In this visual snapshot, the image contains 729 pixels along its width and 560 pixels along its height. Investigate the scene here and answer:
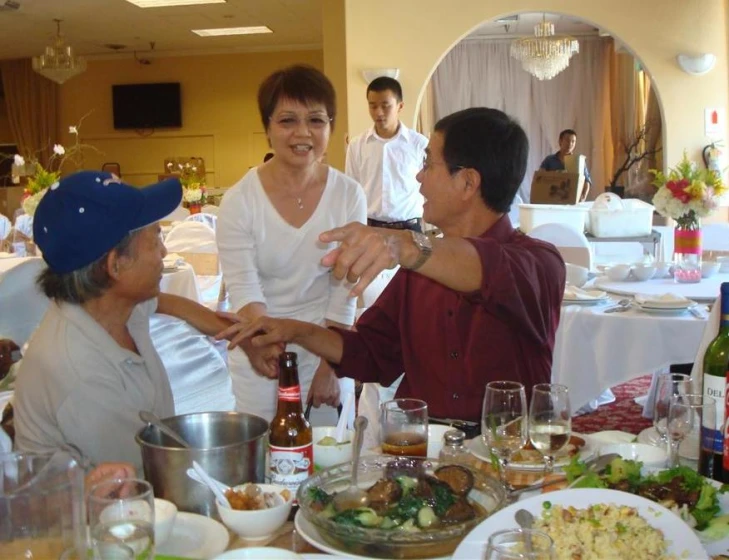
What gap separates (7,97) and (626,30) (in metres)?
10.9

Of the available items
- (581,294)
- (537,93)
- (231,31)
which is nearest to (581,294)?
(581,294)

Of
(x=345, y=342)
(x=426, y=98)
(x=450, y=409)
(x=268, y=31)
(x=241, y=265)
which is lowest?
(x=450, y=409)

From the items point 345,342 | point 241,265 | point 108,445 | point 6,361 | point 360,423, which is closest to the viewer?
point 360,423

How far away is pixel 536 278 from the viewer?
1.83m

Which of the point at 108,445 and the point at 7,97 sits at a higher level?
the point at 7,97

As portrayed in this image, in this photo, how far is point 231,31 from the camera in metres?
Answer: 12.2

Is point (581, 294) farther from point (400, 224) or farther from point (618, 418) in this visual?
point (400, 224)

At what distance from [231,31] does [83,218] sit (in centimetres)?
1133

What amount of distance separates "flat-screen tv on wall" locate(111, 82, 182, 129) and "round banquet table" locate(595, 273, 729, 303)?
1135 centimetres

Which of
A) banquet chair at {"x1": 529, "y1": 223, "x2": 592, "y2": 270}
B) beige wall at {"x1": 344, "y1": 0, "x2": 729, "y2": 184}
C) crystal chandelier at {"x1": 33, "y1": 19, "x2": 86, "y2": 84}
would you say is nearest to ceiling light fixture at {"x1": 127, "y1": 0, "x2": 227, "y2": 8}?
crystal chandelier at {"x1": 33, "y1": 19, "x2": 86, "y2": 84}

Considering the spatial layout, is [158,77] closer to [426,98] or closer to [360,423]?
[426,98]

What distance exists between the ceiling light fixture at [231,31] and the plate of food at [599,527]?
37.7 ft

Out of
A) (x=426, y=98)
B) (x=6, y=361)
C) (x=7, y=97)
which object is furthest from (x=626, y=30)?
(x=7, y=97)

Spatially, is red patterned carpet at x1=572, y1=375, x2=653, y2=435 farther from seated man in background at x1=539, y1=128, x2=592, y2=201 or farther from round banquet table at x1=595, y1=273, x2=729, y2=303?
seated man in background at x1=539, y1=128, x2=592, y2=201
